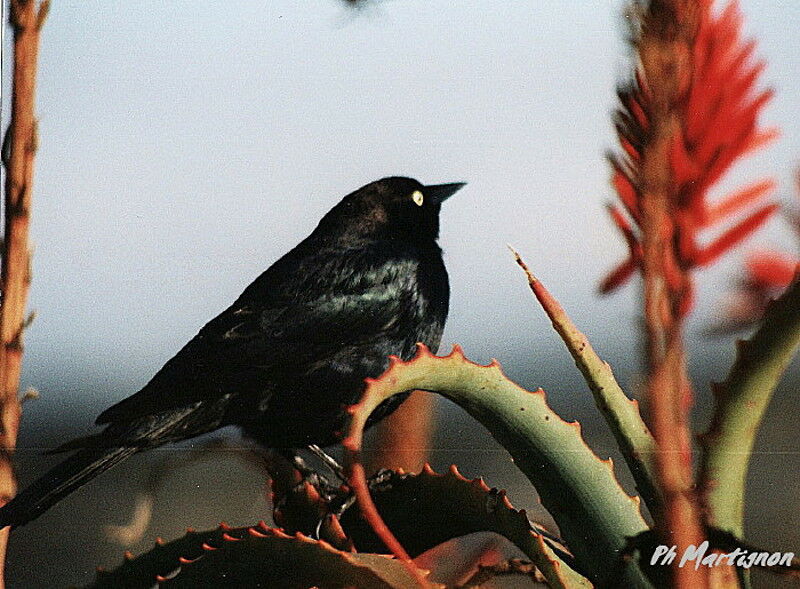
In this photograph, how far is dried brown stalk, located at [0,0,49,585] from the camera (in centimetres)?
128

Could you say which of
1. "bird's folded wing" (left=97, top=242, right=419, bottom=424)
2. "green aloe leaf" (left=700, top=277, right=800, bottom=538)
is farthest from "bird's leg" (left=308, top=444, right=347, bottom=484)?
"green aloe leaf" (left=700, top=277, right=800, bottom=538)

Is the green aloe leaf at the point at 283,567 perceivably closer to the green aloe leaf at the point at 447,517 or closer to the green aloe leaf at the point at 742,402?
the green aloe leaf at the point at 447,517

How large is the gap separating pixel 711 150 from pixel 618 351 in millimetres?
762

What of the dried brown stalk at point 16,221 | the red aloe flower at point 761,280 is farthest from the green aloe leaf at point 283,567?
the red aloe flower at point 761,280

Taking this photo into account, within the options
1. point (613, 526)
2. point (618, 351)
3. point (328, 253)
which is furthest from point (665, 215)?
point (328, 253)

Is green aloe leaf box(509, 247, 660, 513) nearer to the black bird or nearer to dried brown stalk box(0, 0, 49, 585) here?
the black bird

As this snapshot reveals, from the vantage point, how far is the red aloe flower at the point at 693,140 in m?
0.41

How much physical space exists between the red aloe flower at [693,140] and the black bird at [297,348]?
797mm

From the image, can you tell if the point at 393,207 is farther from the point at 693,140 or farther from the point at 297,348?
the point at 693,140

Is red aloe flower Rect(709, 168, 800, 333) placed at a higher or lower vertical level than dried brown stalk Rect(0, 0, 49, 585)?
lower

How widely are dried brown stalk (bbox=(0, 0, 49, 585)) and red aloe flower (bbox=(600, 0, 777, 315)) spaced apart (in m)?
1.03

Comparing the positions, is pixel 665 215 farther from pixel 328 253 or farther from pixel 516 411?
pixel 328 253

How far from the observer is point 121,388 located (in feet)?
4.24

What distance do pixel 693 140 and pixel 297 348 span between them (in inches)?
38.2
